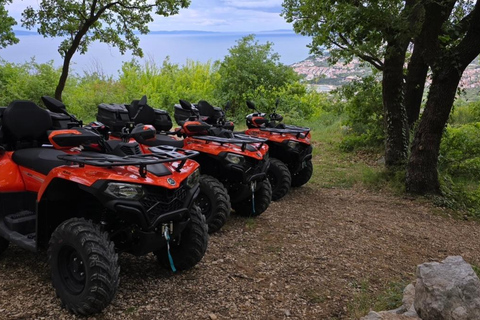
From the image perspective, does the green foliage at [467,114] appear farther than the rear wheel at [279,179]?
Yes

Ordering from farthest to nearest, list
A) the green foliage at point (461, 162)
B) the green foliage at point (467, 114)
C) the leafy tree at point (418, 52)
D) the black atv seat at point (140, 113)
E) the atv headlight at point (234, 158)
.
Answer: the green foliage at point (467, 114) → the green foliage at point (461, 162) → the leafy tree at point (418, 52) → the black atv seat at point (140, 113) → the atv headlight at point (234, 158)

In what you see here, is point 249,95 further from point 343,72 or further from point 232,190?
point 232,190

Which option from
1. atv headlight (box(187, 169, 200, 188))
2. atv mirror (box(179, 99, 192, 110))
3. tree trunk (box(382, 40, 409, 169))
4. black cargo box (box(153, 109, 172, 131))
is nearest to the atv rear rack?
atv headlight (box(187, 169, 200, 188))

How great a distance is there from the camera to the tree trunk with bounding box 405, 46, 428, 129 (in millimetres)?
→ 9141

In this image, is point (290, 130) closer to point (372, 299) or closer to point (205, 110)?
point (205, 110)

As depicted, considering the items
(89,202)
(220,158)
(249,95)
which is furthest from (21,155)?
(249,95)

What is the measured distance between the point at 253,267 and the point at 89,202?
5.16ft

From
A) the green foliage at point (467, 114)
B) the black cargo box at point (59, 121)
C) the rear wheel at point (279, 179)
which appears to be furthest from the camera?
the green foliage at point (467, 114)

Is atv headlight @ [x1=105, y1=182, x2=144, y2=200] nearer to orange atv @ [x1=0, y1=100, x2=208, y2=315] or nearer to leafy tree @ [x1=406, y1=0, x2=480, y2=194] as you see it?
orange atv @ [x1=0, y1=100, x2=208, y2=315]

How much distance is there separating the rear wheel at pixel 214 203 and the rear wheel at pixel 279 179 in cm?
199

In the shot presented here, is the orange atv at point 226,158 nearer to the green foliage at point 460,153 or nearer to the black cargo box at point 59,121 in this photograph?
the black cargo box at point 59,121

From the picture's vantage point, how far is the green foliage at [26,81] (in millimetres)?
14359

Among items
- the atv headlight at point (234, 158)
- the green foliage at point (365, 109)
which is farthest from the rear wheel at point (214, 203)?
the green foliage at point (365, 109)

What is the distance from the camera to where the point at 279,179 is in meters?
6.78
